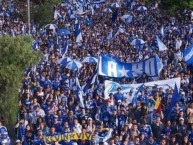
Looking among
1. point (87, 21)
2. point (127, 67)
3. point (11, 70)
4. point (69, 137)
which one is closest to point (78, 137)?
point (69, 137)

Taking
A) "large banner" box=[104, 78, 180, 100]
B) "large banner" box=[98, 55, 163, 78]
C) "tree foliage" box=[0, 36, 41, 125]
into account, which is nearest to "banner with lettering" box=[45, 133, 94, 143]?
"tree foliage" box=[0, 36, 41, 125]

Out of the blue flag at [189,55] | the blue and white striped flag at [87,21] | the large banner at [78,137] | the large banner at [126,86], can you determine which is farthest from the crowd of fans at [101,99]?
the blue and white striped flag at [87,21]

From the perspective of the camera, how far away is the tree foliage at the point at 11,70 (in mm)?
17234

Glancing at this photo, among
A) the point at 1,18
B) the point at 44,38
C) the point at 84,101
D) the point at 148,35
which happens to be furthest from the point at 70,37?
the point at 84,101

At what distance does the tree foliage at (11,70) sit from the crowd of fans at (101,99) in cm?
33

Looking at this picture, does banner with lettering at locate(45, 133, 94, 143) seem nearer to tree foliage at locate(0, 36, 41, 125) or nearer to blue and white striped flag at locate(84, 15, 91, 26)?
tree foliage at locate(0, 36, 41, 125)

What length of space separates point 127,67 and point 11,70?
449 centimetres

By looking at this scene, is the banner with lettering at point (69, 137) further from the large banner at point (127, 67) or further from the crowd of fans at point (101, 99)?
the large banner at point (127, 67)

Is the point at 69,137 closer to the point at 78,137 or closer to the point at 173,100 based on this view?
the point at 78,137

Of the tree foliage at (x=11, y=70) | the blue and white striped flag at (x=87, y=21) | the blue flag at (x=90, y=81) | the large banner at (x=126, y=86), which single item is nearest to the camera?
the tree foliage at (x=11, y=70)

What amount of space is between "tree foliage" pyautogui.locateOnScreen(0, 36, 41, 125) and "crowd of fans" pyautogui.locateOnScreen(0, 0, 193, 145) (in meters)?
0.33

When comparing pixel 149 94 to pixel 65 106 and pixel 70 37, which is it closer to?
pixel 65 106

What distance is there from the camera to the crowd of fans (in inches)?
602

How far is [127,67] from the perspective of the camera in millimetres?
20469
